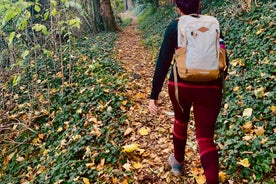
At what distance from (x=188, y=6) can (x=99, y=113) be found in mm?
2908

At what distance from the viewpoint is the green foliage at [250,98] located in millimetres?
3145

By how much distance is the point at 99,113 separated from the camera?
4738mm

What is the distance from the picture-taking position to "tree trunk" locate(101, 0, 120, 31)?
40.9 ft

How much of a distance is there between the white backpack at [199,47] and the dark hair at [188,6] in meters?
0.08

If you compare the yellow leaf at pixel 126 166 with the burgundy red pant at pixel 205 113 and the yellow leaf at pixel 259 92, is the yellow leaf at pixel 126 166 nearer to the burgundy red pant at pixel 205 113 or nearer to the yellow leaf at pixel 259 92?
the burgundy red pant at pixel 205 113

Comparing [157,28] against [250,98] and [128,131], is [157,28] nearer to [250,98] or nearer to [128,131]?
[250,98]

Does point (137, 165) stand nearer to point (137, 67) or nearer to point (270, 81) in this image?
point (270, 81)

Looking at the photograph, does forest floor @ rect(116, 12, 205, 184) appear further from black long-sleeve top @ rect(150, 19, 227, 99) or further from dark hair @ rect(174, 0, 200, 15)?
dark hair @ rect(174, 0, 200, 15)

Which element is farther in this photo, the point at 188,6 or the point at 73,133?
A: the point at 73,133

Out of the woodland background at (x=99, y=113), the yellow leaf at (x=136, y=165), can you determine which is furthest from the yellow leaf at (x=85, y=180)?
the yellow leaf at (x=136, y=165)

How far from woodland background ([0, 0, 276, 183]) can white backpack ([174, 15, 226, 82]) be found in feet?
4.90

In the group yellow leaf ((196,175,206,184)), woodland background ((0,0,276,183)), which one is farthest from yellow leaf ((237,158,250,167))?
yellow leaf ((196,175,206,184))

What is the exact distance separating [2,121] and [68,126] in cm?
177

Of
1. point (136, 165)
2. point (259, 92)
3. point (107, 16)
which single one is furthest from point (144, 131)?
point (107, 16)
